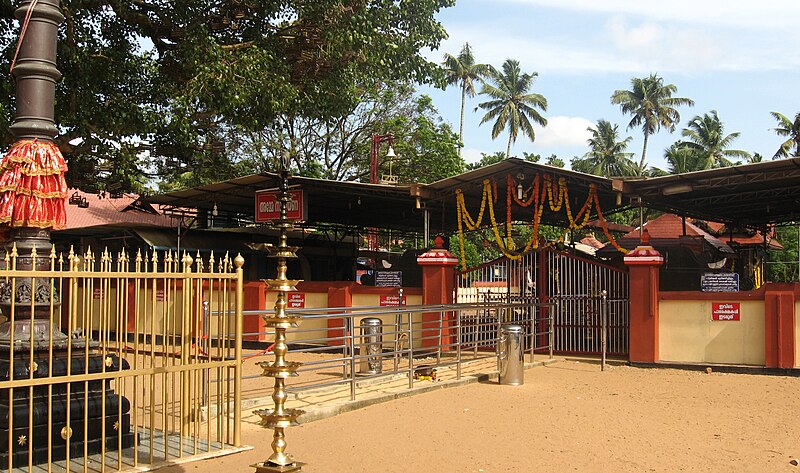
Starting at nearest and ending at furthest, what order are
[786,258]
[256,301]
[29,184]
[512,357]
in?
[29,184]
[512,357]
[256,301]
[786,258]

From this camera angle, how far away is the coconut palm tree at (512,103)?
48.6 metres

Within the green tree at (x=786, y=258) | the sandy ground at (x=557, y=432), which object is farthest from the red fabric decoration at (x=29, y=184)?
the green tree at (x=786, y=258)

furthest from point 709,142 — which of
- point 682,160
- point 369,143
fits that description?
point 369,143

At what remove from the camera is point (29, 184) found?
19.8 feet

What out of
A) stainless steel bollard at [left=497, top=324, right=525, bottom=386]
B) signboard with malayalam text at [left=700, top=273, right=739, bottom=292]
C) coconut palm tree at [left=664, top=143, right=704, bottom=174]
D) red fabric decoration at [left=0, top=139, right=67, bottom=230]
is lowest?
stainless steel bollard at [left=497, top=324, right=525, bottom=386]

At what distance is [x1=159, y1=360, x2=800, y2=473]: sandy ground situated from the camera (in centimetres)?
656

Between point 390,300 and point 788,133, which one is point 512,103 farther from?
point 390,300

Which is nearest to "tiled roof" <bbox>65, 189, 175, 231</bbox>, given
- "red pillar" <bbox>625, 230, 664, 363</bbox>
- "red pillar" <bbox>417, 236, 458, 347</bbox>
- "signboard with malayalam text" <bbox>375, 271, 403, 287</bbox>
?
"signboard with malayalam text" <bbox>375, 271, 403, 287</bbox>

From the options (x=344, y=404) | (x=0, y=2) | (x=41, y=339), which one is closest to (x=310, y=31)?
(x=0, y=2)

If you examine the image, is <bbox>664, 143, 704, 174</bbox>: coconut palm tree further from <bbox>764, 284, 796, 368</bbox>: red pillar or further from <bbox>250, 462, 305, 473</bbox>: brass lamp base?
<bbox>250, 462, 305, 473</bbox>: brass lamp base

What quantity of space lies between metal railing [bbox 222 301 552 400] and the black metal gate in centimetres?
30

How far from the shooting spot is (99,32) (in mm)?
13922

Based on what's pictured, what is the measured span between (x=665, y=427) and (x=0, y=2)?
1167cm

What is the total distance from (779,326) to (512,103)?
1491 inches
